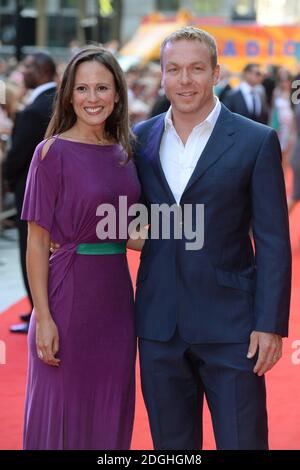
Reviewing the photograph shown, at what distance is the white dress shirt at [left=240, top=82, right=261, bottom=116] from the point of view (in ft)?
39.9

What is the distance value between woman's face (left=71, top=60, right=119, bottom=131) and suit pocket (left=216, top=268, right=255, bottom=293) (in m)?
0.71

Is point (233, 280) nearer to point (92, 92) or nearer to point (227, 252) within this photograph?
point (227, 252)

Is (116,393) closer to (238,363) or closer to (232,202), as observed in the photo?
(238,363)

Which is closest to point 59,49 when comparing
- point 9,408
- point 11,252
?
point 11,252

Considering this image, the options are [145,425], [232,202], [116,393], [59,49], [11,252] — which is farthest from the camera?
[59,49]

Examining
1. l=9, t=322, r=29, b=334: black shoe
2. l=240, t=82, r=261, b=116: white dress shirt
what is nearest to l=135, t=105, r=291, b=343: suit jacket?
l=9, t=322, r=29, b=334: black shoe

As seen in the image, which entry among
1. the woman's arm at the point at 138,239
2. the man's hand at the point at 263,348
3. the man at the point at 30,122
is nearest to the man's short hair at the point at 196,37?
the woman's arm at the point at 138,239

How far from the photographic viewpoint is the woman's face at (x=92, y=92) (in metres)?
3.55

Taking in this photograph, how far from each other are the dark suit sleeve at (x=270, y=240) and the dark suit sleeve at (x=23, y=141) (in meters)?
3.39

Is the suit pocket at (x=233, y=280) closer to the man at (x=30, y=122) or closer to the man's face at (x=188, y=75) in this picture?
the man's face at (x=188, y=75)

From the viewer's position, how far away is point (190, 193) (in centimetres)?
342

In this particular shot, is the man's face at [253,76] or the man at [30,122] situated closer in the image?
the man at [30,122]

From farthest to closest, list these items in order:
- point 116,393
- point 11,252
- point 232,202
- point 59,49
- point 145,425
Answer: point 59,49 < point 11,252 < point 145,425 < point 116,393 < point 232,202
